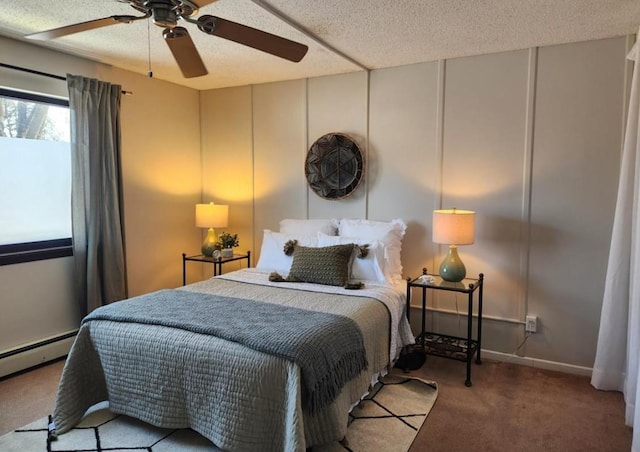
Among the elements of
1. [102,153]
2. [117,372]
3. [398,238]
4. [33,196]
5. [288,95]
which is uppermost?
[288,95]

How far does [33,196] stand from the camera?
3.38 m

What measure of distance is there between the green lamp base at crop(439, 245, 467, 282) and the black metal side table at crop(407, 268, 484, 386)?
0.05m

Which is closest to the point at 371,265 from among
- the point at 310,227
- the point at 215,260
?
the point at 310,227

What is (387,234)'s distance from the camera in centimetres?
356

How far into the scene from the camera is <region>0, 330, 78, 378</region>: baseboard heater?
3150mm

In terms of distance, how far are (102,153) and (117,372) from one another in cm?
190

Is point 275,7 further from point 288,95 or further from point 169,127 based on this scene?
point 169,127

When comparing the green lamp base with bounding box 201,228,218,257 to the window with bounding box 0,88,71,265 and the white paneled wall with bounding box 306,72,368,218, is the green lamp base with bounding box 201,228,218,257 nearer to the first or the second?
the white paneled wall with bounding box 306,72,368,218

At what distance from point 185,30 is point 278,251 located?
6.64 ft

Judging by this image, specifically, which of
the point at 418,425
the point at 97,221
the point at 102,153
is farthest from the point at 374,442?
the point at 102,153

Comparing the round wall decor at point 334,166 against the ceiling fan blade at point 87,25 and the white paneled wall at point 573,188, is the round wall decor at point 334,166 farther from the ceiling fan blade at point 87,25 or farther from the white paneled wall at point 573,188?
the ceiling fan blade at point 87,25

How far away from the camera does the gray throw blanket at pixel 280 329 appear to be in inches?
82.5

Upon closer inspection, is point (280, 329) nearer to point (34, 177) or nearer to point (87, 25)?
point (87, 25)

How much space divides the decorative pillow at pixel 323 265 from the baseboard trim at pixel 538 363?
1322 millimetres
